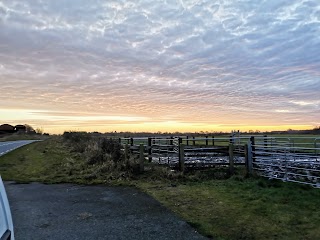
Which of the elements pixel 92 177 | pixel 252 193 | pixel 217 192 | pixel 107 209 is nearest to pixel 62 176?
pixel 92 177

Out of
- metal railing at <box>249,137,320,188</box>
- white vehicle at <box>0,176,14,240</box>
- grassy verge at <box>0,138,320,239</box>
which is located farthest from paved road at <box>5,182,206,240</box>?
metal railing at <box>249,137,320,188</box>

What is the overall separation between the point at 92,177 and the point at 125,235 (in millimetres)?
7104

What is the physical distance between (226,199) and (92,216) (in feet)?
11.6

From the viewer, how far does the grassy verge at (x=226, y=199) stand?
6.14 m

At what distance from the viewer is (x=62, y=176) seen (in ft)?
44.1

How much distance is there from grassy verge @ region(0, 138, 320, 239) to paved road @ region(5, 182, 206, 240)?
0.50m

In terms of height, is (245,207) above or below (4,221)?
below

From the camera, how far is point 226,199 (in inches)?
335

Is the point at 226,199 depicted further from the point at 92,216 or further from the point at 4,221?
the point at 4,221

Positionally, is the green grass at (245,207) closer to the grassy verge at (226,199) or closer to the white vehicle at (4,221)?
the grassy verge at (226,199)

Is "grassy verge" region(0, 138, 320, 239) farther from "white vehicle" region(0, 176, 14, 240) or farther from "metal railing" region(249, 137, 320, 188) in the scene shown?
"white vehicle" region(0, 176, 14, 240)

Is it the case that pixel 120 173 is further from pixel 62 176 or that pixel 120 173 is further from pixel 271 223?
pixel 271 223

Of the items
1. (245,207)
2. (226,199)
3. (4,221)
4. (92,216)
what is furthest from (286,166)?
(4,221)

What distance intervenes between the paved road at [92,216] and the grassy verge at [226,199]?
1.65 ft
